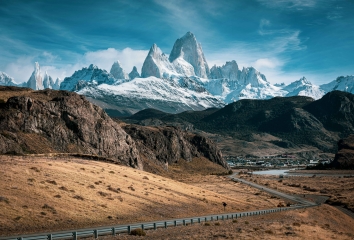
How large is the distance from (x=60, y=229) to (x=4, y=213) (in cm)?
515

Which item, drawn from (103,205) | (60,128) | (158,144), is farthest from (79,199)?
(158,144)

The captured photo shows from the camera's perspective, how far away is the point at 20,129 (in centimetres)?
8656

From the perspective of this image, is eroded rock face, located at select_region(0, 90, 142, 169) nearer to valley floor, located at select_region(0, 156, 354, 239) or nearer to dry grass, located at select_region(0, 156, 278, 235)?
dry grass, located at select_region(0, 156, 278, 235)

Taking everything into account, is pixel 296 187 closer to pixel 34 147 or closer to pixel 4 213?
pixel 34 147

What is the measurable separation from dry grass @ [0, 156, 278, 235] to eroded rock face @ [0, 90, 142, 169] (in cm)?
2863

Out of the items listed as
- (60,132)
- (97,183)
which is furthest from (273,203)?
(60,132)

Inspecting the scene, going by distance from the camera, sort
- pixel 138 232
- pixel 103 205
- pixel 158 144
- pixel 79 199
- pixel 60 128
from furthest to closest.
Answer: pixel 158 144 < pixel 60 128 < pixel 103 205 < pixel 79 199 < pixel 138 232

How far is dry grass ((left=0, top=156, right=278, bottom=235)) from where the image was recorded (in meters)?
35.1

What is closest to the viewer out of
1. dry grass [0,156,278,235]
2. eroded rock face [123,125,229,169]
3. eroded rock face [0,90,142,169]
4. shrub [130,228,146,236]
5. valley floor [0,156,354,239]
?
shrub [130,228,146,236]

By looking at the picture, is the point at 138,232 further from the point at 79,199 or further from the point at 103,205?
the point at 79,199

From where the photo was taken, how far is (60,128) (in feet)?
317

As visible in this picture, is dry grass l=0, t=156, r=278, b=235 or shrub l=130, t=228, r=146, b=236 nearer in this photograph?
shrub l=130, t=228, r=146, b=236

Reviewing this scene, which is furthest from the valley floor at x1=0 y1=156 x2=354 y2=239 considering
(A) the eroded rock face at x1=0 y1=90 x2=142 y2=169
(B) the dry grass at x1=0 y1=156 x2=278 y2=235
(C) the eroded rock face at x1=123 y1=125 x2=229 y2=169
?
(C) the eroded rock face at x1=123 y1=125 x2=229 y2=169

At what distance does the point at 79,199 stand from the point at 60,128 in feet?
187
